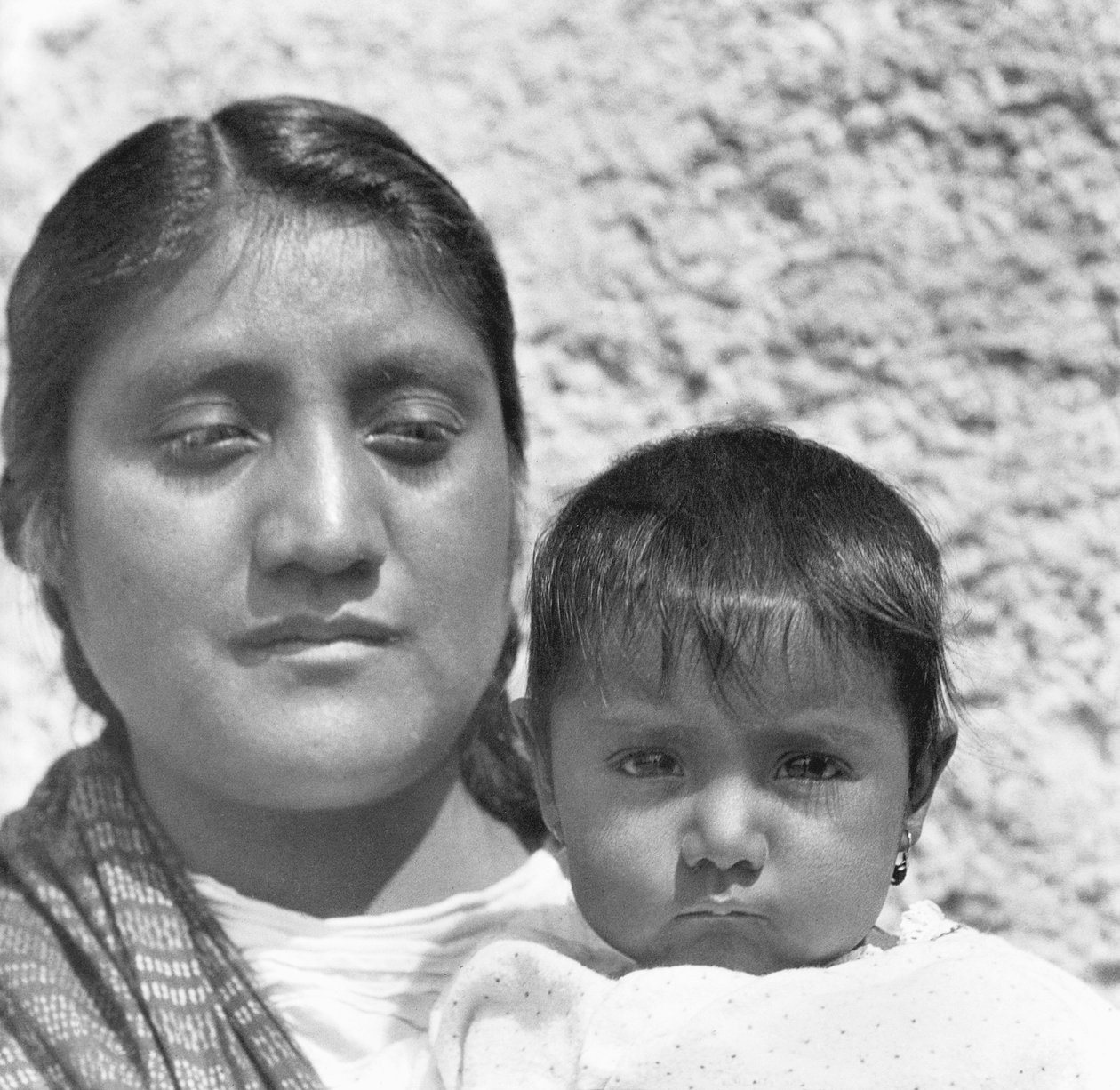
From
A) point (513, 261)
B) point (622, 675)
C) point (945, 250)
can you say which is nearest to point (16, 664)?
point (513, 261)

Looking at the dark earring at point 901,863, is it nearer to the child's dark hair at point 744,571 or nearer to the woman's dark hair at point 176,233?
the child's dark hair at point 744,571

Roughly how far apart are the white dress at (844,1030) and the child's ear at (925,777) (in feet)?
0.36

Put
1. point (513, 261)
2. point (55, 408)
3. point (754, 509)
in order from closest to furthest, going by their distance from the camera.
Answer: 1. point (754, 509)
2. point (55, 408)
3. point (513, 261)

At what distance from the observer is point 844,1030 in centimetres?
155

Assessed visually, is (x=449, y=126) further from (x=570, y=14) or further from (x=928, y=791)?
(x=928, y=791)

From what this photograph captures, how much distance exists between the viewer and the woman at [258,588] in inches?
76.5

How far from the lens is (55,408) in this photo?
6.96 feet

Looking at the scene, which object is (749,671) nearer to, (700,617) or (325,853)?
(700,617)

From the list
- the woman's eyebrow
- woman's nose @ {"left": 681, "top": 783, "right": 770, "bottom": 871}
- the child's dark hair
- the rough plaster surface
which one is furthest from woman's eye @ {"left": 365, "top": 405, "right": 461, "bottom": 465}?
the rough plaster surface

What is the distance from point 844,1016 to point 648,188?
64.5 inches

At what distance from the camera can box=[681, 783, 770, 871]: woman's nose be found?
5.17 ft

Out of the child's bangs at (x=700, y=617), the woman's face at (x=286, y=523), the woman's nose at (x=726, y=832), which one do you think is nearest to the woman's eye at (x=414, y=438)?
the woman's face at (x=286, y=523)

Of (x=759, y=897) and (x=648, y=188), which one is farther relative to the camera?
(x=648, y=188)

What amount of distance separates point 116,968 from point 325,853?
0.86 feet
